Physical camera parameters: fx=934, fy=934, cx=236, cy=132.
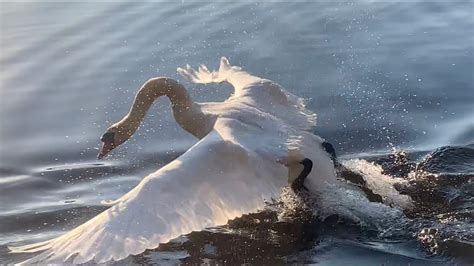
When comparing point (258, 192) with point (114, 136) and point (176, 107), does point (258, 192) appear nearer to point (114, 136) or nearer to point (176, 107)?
point (176, 107)

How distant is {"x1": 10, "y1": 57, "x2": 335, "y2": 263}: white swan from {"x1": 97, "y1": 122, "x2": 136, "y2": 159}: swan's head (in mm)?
10

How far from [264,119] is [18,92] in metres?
4.91

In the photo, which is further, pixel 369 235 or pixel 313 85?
pixel 313 85

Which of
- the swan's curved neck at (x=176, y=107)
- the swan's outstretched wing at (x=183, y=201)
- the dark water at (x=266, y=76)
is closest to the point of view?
the swan's outstretched wing at (x=183, y=201)

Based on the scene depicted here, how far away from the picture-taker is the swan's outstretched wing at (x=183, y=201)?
22.0ft

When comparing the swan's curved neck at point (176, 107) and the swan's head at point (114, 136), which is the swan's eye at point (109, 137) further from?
the swan's curved neck at point (176, 107)

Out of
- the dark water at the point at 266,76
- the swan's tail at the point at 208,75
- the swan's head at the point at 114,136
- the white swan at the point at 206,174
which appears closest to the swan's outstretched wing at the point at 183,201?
the white swan at the point at 206,174

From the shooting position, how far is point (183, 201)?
727 centimetres

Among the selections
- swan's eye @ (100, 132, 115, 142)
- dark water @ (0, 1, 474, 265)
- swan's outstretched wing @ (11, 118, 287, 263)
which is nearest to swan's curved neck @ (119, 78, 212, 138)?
swan's eye @ (100, 132, 115, 142)

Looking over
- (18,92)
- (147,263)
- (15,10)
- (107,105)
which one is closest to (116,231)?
(147,263)

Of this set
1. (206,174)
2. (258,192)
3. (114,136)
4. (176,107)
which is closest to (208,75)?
(176,107)

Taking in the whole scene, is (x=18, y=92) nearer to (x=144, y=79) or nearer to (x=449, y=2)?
(x=144, y=79)

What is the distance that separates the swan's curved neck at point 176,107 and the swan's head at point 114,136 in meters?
0.05

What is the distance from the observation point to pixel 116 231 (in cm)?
679
